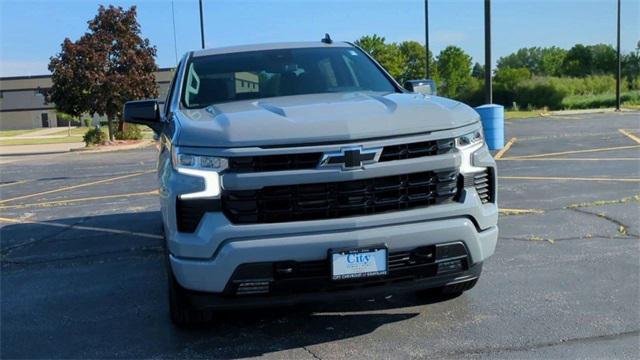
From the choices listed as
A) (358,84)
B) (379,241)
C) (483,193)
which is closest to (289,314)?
(379,241)

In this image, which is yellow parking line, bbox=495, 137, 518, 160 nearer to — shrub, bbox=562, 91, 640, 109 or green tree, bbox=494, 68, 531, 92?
shrub, bbox=562, 91, 640, 109

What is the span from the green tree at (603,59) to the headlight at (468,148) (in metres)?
90.6

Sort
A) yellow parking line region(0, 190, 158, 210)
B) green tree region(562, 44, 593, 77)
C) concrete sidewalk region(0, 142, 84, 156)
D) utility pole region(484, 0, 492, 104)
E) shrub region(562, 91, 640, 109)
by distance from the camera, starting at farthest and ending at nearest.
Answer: green tree region(562, 44, 593, 77) < shrub region(562, 91, 640, 109) < concrete sidewalk region(0, 142, 84, 156) < utility pole region(484, 0, 492, 104) < yellow parking line region(0, 190, 158, 210)

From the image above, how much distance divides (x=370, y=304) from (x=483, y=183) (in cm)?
130

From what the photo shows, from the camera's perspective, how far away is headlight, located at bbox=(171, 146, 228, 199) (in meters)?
3.57

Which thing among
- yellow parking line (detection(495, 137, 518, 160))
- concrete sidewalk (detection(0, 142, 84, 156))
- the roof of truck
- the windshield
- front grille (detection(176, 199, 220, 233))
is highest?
the roof of truck

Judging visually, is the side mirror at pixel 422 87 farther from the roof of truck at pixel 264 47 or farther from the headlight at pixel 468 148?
the headlight at pixel 468 148

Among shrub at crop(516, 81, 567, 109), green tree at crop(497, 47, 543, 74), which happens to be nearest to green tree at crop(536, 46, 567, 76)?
green tree at crop(497, 47, 543, 74)

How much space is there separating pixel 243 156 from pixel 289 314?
1.50 m

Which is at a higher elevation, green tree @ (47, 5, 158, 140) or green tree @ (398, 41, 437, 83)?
green tree @ (398, 41, 437, 83)

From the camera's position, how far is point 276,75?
16.9 ft

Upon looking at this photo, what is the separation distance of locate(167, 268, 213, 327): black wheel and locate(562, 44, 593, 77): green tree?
94.0 meters

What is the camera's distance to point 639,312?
433 centimetres

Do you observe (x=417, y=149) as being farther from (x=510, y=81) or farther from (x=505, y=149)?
(x=510, y=81)
